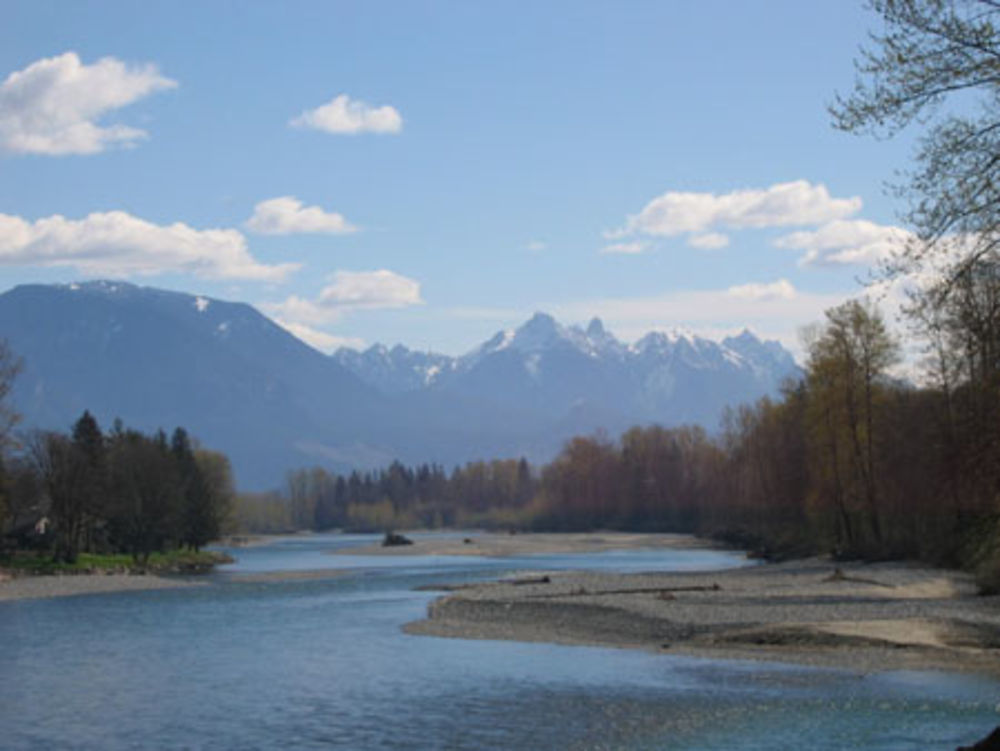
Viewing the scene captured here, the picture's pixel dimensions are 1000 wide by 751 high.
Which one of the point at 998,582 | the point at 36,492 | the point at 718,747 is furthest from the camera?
the point at 36,492

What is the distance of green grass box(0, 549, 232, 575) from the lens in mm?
90812

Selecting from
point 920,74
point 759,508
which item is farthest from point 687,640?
point 759,508

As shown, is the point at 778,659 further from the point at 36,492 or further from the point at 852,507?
the point at 36,492

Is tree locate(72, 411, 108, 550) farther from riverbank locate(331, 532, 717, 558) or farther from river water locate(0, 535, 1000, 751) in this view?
river water locate(0, 535, 1000, 751)

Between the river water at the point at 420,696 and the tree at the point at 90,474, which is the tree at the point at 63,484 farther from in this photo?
the river water at the point at 420,696

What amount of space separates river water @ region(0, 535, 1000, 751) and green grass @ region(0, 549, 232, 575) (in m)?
40.2

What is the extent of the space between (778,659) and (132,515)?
8471 cm

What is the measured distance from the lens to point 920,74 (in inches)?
610

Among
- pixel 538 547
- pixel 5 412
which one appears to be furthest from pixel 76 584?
pixel 538 547

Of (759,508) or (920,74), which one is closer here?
(920,74)

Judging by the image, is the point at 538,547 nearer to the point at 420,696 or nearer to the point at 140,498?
the point at 140,498

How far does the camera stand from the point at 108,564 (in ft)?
325

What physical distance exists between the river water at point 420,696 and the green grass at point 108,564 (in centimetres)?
4025

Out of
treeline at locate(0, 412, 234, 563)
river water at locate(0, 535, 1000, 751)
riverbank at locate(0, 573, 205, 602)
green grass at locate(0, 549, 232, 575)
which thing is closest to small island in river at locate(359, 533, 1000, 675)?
river water at locate(0, 535, 1000, 751)
